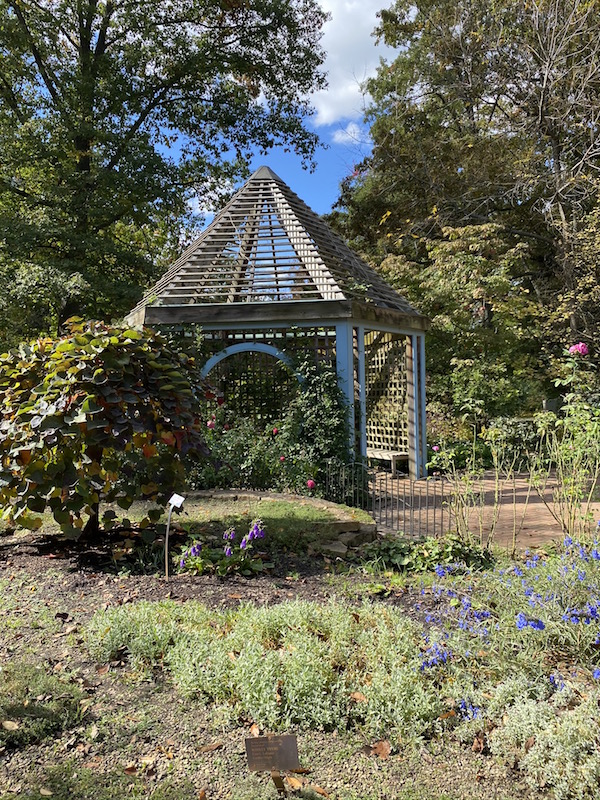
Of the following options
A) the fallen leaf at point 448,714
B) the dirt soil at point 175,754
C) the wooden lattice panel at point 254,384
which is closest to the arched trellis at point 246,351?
the wooden lattice panel at point 254,384

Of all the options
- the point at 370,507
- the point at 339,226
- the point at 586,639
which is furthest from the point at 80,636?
the point at 339,226

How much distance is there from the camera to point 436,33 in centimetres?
1688

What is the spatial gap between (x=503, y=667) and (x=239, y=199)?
875cm

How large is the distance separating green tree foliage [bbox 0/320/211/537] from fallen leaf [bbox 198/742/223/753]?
224 centimetres

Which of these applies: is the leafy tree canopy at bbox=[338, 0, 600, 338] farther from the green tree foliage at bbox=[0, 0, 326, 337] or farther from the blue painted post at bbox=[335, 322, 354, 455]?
the blue painted post at bbox=[335, 322, 354, 455]

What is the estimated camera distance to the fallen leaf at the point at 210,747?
2436 mm

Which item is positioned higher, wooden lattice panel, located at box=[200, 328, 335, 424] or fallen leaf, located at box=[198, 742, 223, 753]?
wooden lattice panel, located at box=[200, 328, 335, 424]

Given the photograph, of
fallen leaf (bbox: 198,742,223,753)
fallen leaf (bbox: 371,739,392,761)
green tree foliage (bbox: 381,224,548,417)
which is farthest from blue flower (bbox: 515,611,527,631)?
green tree foliage (bbox: 381,224,548,417)

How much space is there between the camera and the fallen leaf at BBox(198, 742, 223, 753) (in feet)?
7.99

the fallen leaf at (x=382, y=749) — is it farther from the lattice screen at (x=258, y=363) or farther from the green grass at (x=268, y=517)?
the lattice screen at (x=258, y=363)

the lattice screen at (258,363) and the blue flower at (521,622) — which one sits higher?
the lattice screen at (258,363)

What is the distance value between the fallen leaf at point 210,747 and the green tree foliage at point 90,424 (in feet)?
7.34

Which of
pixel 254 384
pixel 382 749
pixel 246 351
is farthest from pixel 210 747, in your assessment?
pixel 254 384

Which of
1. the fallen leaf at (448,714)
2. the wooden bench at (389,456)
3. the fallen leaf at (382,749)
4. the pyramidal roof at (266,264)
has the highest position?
the pyramidal roof at (266,264)
